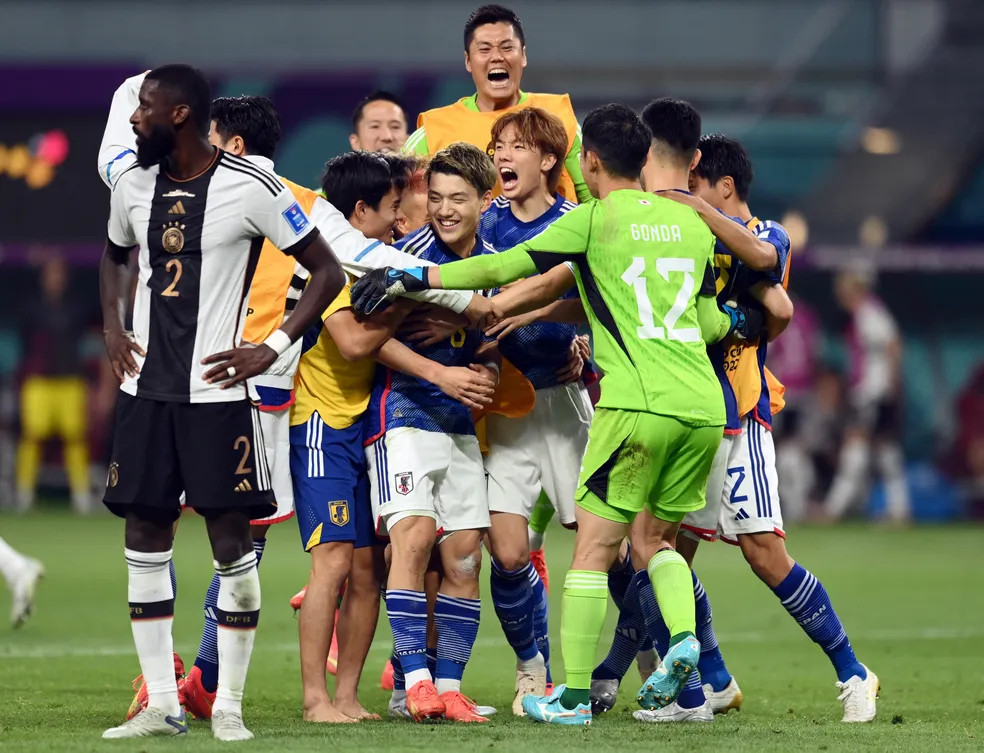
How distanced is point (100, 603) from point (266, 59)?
14127mm

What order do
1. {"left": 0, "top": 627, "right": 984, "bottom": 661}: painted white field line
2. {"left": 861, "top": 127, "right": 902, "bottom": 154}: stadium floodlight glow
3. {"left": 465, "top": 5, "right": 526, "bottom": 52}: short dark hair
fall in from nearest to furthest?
{"left": 465, "top": 5, "right": 526, "bottom": 52}: short dark hair → {"left": 0, "top": 627, "right": 984, "bottom": 661}: painted white field line → {"left": 861, "top": 127, "right": 902, "bottom": 154}: stadium floodlight glow

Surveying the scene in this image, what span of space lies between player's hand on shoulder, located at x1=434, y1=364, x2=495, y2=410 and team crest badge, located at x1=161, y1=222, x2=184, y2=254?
4.00 feet

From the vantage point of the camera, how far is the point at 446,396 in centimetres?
617

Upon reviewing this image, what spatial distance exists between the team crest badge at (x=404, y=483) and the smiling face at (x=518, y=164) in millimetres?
1301

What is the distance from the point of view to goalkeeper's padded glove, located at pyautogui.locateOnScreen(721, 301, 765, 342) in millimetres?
6297

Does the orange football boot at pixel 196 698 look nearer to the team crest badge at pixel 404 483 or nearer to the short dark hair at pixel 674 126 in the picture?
the team crest badge at pixel 404 483

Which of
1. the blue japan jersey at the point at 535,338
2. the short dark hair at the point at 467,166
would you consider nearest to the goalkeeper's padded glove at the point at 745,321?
the blue japan jersey at the point at 535,338

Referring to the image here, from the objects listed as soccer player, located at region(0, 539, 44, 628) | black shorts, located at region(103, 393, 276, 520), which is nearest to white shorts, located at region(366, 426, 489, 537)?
black shorts, located at region(103, 393, 276, 520)

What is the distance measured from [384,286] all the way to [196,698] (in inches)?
72.2

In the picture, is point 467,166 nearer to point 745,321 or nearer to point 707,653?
point 745,321

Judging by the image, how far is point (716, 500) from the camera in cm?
630

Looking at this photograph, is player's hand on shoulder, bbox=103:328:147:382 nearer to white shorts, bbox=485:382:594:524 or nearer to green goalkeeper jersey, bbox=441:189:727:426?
green goalkeeper jersey, bbox=441:189:727:426

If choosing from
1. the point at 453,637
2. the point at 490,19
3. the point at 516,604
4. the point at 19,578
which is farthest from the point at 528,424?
the point at 19,578

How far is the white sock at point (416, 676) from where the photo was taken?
5.89 metres
